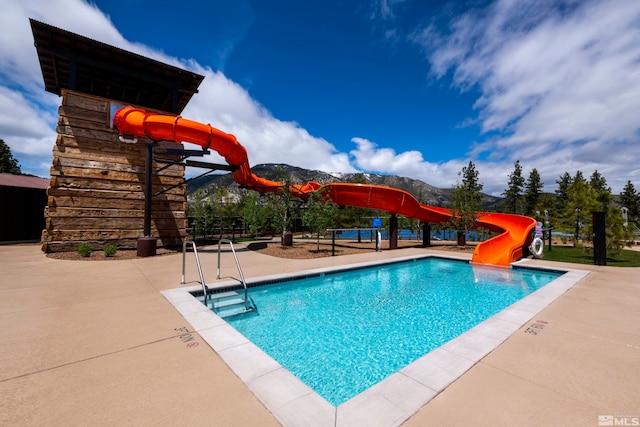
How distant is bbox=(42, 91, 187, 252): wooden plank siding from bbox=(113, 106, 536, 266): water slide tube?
1329 mm

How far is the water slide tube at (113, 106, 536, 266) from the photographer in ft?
33.9

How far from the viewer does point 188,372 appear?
2898 millimetres

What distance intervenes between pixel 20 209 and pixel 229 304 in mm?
20816

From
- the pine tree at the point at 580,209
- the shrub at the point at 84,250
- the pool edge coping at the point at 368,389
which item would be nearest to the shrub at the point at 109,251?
the shrub at the point at 84,250

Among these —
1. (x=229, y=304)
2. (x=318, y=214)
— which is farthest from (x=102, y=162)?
(x=229, y=304)

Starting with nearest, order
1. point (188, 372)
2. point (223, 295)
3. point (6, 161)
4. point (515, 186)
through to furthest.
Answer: point (188, 372), point (223, 295), point (6, 161), point (515, 186)

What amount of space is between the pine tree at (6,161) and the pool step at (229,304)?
47947 mm

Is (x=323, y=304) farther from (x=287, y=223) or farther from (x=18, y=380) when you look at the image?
(x=287, y=223)

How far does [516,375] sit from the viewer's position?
9.59 ft

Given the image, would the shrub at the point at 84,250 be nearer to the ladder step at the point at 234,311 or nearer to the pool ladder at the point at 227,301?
the pool ladder at the point at 227,301

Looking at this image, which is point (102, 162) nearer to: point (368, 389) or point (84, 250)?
point (84, 250)

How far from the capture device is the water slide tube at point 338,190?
1033 centimetres

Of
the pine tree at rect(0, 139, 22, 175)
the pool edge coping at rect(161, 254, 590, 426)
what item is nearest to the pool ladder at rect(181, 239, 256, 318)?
the pool edge coping at rect(161, 254, 590, 426)

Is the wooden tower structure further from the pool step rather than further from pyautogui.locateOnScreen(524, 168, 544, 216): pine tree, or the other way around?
pyautogui.locateOnScreen(524, 168, 544, 216): pine tree
